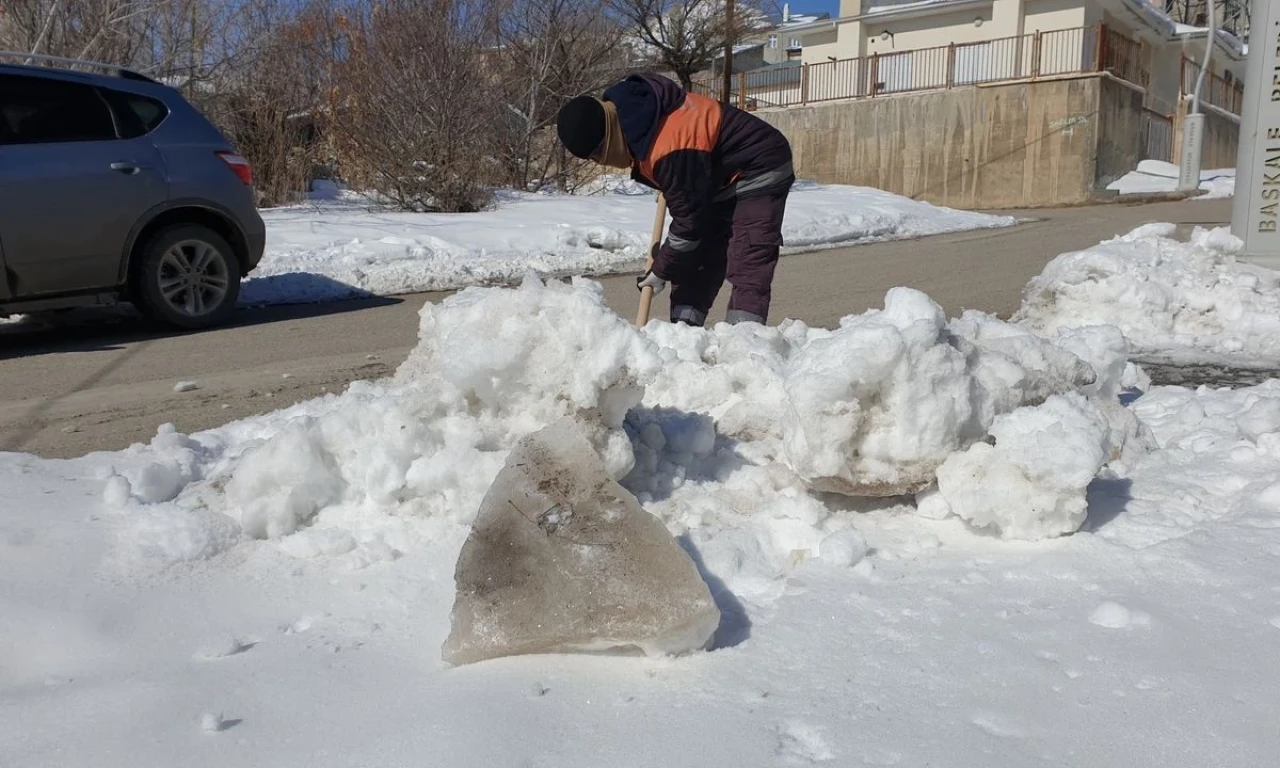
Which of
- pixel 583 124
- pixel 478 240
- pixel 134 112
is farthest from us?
pixel 478 240

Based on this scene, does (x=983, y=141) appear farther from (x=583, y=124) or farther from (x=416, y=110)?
(x=583, y=124)

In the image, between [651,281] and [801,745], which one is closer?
[801,745]

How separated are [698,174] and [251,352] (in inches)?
134

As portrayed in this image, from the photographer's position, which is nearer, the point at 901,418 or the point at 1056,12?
the point at 901,418

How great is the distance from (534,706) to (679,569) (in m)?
0.44

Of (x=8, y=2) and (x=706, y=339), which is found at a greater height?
(x=8, y=2)

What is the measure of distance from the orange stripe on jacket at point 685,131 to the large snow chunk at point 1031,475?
6.76 ft

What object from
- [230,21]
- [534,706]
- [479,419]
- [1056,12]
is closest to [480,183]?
[230,21]

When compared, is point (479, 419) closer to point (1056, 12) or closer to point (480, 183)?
point (480, 183)

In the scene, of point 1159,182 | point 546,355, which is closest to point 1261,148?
point 546,355

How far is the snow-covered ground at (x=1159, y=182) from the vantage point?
24094 mm

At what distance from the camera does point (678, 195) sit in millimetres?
4461

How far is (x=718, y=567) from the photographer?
2.62 metres

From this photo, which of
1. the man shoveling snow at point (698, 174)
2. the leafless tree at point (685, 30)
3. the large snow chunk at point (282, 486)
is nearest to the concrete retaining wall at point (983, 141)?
the leafless tree at point (685, 30)
